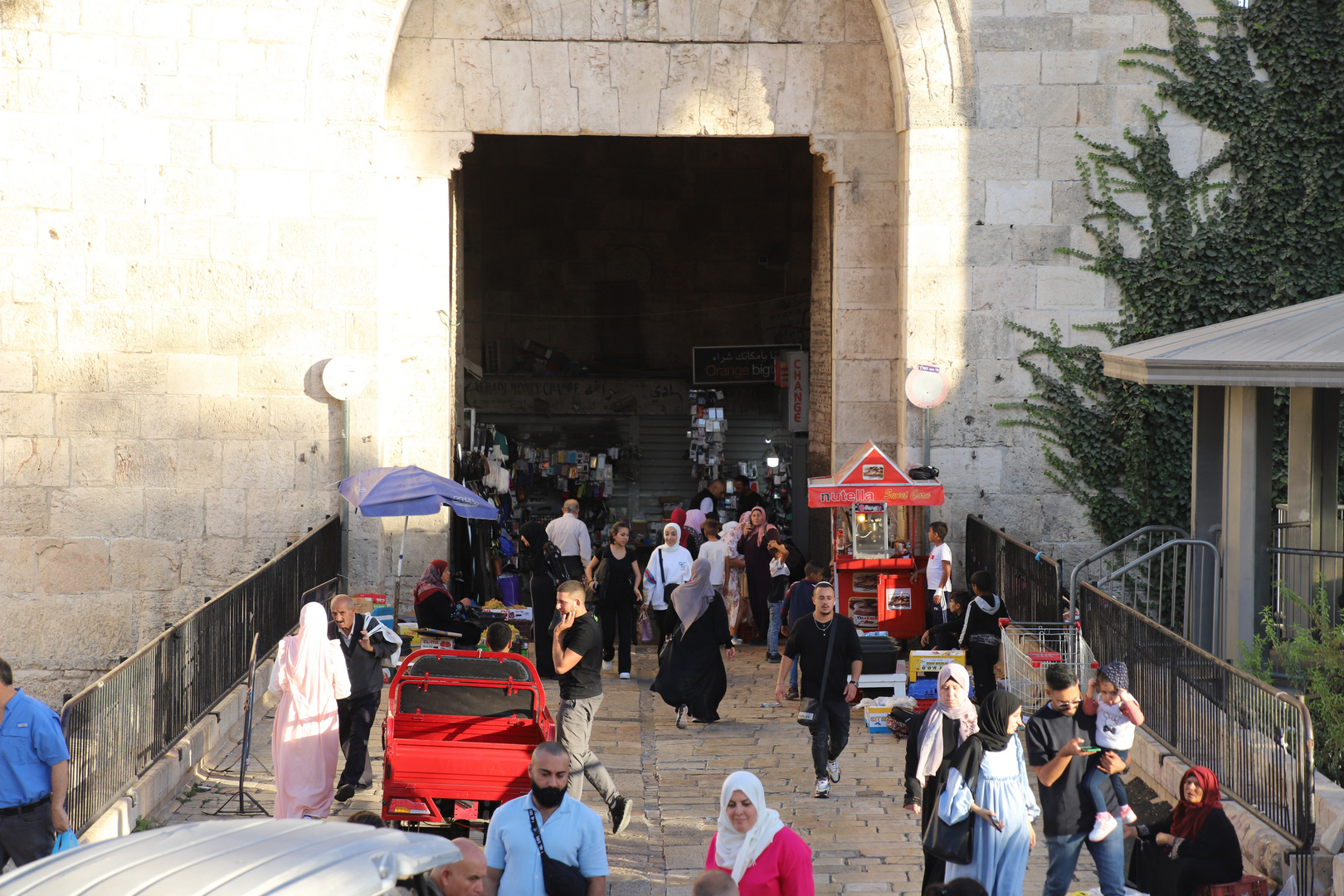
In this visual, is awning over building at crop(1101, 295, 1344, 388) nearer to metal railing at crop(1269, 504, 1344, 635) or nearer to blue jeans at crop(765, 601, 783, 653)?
metal railing at crop(1269, 504, 1344, 635)

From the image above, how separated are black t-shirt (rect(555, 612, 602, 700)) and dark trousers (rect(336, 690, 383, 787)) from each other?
4.89 feet

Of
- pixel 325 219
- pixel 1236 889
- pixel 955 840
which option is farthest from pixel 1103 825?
pixel 325 219

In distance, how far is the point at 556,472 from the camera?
22.0 metres

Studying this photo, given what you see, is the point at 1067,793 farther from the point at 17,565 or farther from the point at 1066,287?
the point at 17,565

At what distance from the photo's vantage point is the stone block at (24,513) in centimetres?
1362

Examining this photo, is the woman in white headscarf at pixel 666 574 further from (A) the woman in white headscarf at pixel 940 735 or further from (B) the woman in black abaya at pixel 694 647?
(A) the woman in white headscarf at pixel 940 735

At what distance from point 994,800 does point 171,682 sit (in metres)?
6.04

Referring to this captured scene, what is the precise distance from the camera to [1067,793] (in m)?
6.59

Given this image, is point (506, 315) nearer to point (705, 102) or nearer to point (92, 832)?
point (705, 102)

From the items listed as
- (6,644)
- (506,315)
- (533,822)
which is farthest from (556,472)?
(533,822)

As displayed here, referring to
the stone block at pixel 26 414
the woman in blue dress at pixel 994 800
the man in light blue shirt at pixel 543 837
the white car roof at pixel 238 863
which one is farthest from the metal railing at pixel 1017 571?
the stone block at pixel 26 414

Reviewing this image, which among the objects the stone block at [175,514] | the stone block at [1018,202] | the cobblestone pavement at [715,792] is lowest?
the cobblestone pavement at [715,792]

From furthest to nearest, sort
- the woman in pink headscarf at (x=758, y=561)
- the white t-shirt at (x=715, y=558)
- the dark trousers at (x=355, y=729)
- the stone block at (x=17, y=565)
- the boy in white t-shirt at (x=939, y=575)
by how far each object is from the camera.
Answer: the woman in pink headscarf at (x=758, y=561) < the stone block at (x=17, y=565) < the white t-shirt at (x=715, y=558) < the boy in white t-shirt at (x=939, y=575) < the dark trousers at (x=355, y=729)

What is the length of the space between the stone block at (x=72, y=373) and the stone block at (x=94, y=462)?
58 cm
